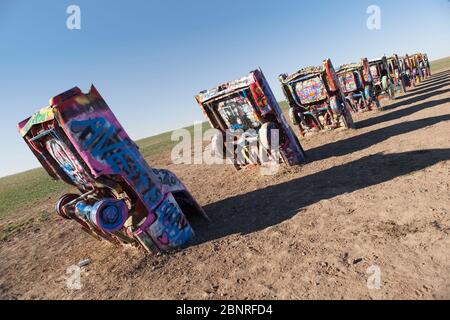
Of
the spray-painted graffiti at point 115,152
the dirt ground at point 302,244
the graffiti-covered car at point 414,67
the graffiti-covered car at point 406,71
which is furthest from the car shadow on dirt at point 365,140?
the graffiti-covered car at point 414,67

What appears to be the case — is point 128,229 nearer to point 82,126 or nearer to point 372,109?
point 82,126

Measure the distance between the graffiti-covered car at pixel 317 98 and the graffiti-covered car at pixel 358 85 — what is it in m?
3.56

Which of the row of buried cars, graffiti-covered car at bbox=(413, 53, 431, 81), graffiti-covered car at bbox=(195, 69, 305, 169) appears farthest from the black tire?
graffiti-covered car at bbox=(413, 53, 431, 81)

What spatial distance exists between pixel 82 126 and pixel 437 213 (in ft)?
19.3

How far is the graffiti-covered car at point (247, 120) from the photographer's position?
959cm

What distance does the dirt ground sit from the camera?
13.8ft

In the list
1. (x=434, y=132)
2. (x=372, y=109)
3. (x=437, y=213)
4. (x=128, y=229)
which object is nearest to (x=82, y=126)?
(x=128, y=229)

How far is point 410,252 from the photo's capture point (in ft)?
14.2

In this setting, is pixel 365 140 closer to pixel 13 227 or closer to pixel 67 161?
pixel 67 161

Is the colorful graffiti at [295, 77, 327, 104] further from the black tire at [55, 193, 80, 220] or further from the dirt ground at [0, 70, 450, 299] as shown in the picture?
the black tire at [55, 193, 80, 220]

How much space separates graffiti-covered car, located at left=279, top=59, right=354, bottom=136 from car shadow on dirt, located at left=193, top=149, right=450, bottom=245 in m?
4.56

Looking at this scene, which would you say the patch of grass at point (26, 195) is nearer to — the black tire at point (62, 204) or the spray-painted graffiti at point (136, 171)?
the black tire at point (62, 204)

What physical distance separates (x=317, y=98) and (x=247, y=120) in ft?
14.1
